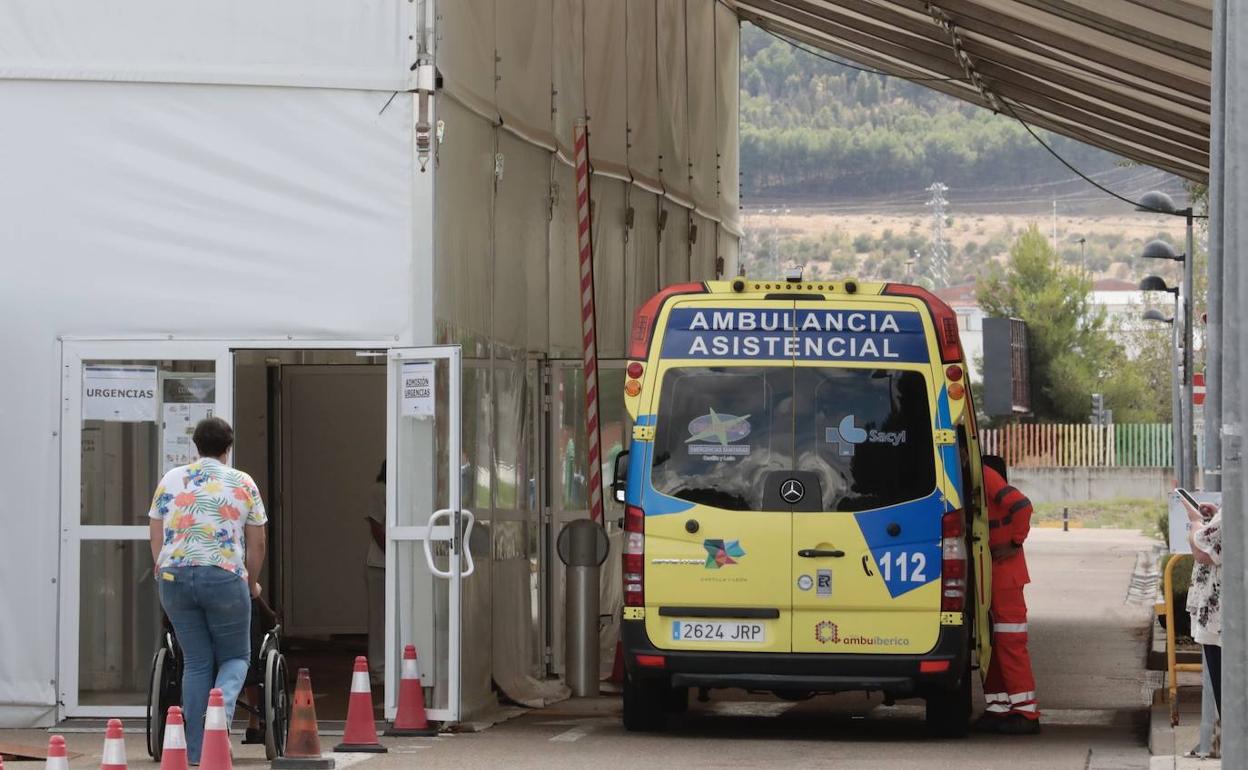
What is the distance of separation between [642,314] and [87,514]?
348cm

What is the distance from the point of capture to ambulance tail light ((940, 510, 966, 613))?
11.7 m

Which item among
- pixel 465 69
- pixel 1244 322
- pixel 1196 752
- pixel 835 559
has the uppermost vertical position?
pixel 465 69

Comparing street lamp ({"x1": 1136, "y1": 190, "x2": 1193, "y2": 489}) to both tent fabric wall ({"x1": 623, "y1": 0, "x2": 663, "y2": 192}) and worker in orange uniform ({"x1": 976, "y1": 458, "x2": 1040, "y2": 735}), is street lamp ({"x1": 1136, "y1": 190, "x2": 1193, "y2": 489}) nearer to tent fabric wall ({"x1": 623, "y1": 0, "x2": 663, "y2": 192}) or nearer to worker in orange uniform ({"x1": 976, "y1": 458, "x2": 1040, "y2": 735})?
tent fabric wall ({"x1": 623, "y1": 0, "x2": 663, "y2": 192})

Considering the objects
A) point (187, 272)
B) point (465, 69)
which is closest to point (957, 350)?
point (465, 69)

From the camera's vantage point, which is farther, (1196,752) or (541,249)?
(541,249)

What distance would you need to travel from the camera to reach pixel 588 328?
50.8ft

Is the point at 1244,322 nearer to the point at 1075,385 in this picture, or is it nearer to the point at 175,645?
the point at 175,645

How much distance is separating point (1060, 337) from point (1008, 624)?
247ft

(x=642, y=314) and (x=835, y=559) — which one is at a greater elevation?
(x=642, y=314)

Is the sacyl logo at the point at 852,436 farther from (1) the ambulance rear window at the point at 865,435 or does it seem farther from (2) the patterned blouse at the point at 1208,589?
(2) the patterned blouse at the point at 1208,589

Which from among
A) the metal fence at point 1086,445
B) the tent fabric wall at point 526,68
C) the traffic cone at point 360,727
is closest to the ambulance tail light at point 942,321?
the tent fabric wall at point 526,68

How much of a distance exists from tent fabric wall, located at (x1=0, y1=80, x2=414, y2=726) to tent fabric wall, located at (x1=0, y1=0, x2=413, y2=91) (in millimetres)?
97

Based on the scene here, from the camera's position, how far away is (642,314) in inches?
485

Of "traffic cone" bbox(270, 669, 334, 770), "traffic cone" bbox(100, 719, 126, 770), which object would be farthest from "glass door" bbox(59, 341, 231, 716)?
"traffic cone" bbox(100, 719, 126, 770)
